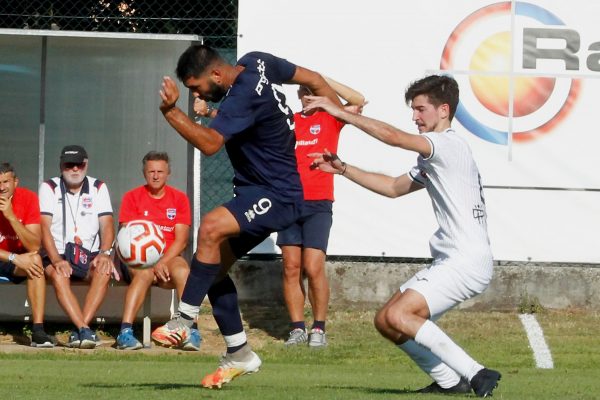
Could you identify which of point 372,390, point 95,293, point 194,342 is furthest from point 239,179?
point 95,293

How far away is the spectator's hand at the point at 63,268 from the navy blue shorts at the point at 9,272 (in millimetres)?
379

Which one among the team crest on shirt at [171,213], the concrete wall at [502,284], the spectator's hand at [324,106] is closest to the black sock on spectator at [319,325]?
the concrete wall at [502,284]

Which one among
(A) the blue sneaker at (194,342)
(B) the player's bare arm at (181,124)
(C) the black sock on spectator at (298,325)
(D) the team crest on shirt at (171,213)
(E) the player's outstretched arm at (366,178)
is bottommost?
(A) the blue sneaker at (194,342)

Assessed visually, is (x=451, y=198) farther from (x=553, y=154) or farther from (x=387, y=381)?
(x=553, y=154)

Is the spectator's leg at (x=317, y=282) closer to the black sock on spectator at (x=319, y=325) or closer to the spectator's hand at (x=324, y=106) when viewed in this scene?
the black sock on spectator at (x=319, y=325)

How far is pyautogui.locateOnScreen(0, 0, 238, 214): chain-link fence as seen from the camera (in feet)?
44.3

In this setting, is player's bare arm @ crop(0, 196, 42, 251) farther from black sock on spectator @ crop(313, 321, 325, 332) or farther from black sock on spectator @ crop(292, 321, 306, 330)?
black sock on spectator @ crop(313, 321, 325, 332)

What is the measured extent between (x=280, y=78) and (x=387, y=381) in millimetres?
2644

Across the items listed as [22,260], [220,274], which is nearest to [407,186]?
[220,274]

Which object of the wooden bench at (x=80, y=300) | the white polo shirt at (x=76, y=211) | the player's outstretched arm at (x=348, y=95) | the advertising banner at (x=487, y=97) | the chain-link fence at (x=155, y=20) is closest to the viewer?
the player's outstretched arm at (x=348, y=95)

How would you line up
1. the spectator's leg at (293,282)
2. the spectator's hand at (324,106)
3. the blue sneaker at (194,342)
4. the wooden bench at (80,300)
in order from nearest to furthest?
the spectator's hand at (324,106) < the blue sneaker at (194,342) < the spectator's leg at (293,282) < the wooden bench at (80,300)

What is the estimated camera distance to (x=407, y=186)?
832 cm

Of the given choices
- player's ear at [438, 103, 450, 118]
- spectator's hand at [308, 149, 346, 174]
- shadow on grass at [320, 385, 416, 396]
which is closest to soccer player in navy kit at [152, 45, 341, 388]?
spectator's hand at [308, 149, 346, 174]

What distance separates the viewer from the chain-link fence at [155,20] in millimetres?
13516
